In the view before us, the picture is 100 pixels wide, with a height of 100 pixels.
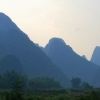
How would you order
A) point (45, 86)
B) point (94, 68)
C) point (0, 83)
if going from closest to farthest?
point (0, 83), point (45, 86), point (94, 68)

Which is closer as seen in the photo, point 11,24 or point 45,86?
point 45,86

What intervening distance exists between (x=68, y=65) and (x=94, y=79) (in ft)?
61.1

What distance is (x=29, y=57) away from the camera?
86125 mm

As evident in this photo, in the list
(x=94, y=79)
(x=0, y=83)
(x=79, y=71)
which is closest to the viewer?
(x=0, y=83)

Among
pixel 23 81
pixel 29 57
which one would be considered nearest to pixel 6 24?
pixel 29 57

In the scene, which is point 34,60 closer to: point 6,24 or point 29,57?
point 29,57

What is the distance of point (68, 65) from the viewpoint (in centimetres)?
12006

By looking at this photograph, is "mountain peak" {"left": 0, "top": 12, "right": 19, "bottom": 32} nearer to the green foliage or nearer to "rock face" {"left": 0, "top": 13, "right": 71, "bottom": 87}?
"rock face" {"left": 0, "top": 13, "right": 71, "bottom": 87}

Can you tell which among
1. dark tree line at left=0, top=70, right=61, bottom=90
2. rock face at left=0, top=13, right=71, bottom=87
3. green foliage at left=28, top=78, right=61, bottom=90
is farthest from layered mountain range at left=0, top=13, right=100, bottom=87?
dark tree line at left=0, top=70, right=61, bottom=90

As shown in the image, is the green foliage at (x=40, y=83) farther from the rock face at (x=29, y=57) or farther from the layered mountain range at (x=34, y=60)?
the rock face at (x=29, y=57)

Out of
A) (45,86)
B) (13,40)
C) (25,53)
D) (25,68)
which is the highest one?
(13,40)

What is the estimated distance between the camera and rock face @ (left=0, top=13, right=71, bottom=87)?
8162 centimetres

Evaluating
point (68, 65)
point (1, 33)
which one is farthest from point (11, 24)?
point (68, 65)

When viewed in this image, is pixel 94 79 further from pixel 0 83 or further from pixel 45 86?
pixel 0 83
